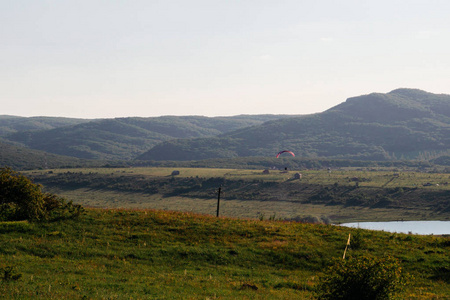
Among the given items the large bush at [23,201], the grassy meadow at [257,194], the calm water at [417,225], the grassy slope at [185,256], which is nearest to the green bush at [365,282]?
the grassy slope at [185,256]

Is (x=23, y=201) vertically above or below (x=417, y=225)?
above

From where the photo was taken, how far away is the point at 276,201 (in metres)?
137

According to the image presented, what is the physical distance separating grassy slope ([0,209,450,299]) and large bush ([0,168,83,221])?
1281 millimetres

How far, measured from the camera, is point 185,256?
28.3 meters

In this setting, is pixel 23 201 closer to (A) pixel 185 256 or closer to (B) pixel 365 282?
(A) pixel 185 256

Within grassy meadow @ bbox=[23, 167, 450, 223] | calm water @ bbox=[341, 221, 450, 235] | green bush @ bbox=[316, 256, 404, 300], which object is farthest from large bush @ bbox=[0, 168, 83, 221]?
calm water @ bbox=[341, 221, 450, 235]

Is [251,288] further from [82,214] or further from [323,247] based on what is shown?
[82,214]

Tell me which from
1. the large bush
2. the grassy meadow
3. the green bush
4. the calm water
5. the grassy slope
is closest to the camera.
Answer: the green bush

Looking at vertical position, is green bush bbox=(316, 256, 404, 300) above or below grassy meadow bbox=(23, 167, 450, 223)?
above

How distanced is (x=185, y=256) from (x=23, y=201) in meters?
12.0

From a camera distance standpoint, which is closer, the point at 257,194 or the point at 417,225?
the point at 417,225

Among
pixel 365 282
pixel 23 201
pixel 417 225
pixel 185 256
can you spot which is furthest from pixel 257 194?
pixel 365 282

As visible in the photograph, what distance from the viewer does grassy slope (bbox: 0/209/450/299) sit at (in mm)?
20859

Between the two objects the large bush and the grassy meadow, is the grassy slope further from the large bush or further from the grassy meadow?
the grassy meadow
